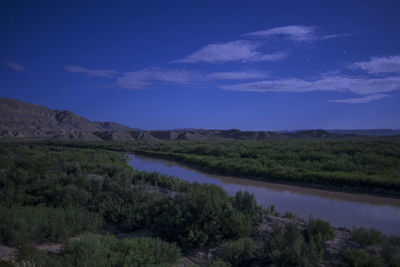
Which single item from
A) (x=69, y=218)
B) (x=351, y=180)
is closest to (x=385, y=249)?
(x=69, y=218)

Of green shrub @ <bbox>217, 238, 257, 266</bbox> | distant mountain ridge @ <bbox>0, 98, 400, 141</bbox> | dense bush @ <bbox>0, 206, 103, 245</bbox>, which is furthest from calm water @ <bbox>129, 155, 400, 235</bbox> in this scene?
distant mountain ridge @ <bbox>0, 98, 400, 141</bbox>

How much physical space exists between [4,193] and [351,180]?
16.4m

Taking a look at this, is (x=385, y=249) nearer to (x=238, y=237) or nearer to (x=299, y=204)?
(x=238, y=237)

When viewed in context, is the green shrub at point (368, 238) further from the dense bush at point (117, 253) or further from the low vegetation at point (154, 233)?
the dense bush at point (117, 253)

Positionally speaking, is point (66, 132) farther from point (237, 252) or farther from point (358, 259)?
point (358, 259)

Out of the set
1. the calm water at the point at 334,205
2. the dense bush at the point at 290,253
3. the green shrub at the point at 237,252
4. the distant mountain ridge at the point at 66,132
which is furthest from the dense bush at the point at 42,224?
the distant mountain ridge at the point at 66,132

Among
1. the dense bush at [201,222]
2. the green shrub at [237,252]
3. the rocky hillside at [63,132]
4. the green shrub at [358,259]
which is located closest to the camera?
the green shrub at [358,259]

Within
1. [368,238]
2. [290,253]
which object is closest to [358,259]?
[290,253]

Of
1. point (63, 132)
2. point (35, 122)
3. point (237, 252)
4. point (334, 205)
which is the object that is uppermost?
point (35, 122)

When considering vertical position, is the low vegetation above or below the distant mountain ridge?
below

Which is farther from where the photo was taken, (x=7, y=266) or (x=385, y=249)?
(x=385, y=249)

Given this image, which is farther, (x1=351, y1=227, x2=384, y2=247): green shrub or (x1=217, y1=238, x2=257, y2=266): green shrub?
(x1=351, y1=227, x2=384, y2=247): green shrub

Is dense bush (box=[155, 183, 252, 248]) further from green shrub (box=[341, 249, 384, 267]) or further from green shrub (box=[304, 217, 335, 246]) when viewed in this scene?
green shrub (box=[341, 249, 384, 267])

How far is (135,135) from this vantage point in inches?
3666
